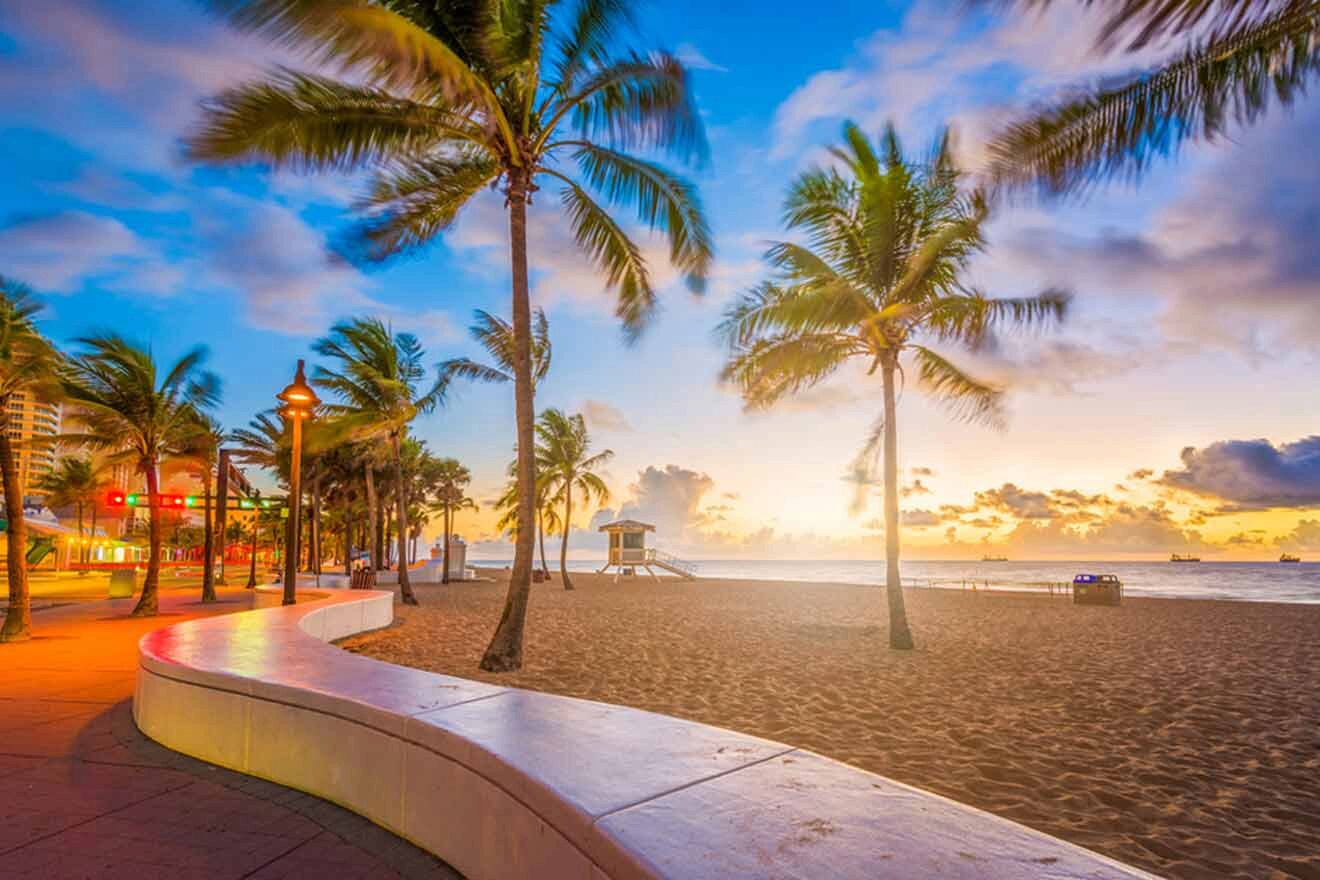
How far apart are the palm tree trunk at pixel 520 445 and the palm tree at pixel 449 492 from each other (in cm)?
2839

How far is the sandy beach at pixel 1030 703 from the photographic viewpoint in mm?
4469

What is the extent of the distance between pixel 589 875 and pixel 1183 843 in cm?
400

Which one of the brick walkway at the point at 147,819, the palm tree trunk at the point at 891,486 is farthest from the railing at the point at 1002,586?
the brick walkway at the point at 147,819

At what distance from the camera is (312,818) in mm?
3443

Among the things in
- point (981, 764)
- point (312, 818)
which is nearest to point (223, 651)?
point (312, 818)

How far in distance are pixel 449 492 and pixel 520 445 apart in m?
29.7

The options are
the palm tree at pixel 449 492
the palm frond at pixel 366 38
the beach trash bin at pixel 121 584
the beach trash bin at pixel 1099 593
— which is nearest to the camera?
the palm frond at pixel 366 38

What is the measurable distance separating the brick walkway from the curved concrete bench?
0.46 ft

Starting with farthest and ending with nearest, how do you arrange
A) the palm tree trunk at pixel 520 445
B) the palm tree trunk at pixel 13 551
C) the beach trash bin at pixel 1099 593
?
the beach trash bin at pixel 1099 593 < the palm tree trunk at pixel 13 551 < the palm tree trunk at pixel 520 445

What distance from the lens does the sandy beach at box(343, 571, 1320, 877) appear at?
4469 mm

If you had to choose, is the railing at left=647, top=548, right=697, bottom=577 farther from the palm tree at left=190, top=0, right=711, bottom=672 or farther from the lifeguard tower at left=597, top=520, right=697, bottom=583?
the palm tree at left=190, top=0, right=711, bottom=672

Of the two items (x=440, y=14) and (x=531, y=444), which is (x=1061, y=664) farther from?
(x=440, y=14)

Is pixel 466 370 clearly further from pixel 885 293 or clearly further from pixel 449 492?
pixel 449 492

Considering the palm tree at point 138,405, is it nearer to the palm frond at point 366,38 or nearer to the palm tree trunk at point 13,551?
the palm tree trunk at point 13,551
